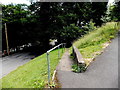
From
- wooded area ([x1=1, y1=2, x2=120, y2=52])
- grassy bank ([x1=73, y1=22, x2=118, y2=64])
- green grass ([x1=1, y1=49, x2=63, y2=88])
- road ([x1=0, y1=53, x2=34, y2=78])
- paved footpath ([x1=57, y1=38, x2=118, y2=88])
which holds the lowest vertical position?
road ([x1=0, y1=53, x2=34, y2=78])

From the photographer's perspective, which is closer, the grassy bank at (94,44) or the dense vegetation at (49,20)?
the grassy bank at (94,44)

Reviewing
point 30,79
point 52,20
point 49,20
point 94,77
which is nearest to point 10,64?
point 30,79

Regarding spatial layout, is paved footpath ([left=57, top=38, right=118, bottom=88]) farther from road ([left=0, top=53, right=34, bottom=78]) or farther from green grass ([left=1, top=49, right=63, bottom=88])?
road ([left=0, top=53, right=34, bottom=78])

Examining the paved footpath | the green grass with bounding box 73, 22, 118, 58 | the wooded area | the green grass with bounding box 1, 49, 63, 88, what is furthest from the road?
the wooded area

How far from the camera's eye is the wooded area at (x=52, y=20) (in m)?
17.8

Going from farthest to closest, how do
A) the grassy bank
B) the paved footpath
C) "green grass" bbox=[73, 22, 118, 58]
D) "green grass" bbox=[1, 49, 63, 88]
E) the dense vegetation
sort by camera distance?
the dense vegetation < "green grass" bbox=[73, 22, 118, 58] < the grassy bank < "green grass" bbox=[1, 49, 63, 88] < the paved footpath

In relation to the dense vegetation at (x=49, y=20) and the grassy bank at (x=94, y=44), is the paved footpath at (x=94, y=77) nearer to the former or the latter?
the grassy bank at (x=94, y=44)

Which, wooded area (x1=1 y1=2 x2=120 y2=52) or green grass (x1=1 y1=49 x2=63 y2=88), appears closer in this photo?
green grass (x1=1 y1=49 x2=63 y2=88)

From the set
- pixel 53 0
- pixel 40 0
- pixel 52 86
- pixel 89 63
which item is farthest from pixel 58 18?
pixel 52 86

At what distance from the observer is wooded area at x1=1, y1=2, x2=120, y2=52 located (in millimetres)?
17812

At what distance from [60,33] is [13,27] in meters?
11.3

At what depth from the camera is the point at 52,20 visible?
2109cm

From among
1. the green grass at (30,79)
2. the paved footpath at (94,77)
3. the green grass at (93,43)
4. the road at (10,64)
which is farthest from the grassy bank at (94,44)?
the road at (10,64)

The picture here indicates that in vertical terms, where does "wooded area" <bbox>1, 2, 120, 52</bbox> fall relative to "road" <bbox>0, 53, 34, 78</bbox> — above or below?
above
